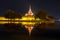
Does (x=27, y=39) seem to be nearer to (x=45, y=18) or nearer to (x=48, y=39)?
(x=48, y=39)

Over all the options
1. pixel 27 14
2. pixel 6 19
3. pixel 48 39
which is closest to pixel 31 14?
pixel 27 14

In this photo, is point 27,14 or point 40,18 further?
point 27,14

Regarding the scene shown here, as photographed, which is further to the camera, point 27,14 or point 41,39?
point 27,14

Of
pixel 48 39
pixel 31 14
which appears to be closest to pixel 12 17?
pixel 31 14

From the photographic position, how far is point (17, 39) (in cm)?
2591

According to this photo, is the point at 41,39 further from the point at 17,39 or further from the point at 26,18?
the point at 26,18

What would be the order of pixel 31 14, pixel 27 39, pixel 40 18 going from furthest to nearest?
1. pixel 31 14
2. pixel 40 18
3. pixel 27 39

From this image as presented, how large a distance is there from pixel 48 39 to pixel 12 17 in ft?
171

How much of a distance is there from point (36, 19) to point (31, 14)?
3.93 meters

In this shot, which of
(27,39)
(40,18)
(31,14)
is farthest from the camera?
(31,14)

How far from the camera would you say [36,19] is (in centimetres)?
7781

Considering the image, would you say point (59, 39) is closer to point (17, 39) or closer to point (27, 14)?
point (17, 39)

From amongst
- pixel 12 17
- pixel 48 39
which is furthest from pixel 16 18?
pixel 48 39

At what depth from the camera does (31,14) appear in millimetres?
81125
